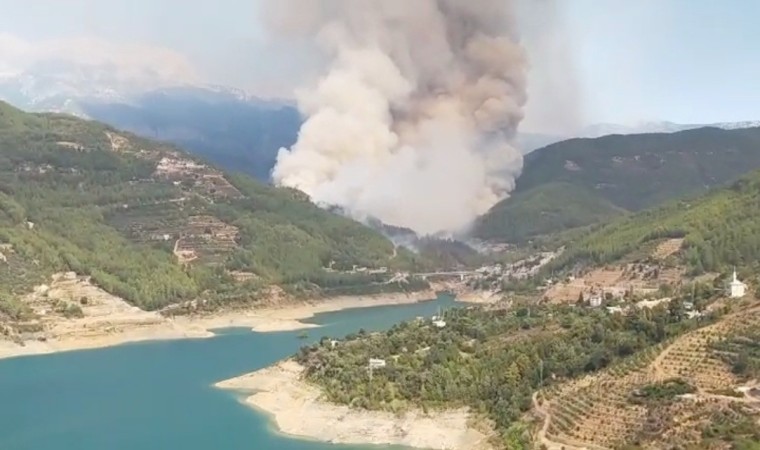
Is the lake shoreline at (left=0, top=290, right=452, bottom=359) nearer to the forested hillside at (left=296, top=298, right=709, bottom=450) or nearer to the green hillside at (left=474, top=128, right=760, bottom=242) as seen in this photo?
the forested hillside at (left=296, top=298, right=709, bottom=450)

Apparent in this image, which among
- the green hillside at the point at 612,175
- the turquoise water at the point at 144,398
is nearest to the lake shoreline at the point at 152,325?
the turquoise water at the point at 144,398

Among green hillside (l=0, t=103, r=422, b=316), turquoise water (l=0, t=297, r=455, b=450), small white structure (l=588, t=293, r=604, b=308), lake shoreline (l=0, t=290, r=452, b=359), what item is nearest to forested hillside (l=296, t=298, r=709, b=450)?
small white structure (l=588, t=293, r=604, b=308)

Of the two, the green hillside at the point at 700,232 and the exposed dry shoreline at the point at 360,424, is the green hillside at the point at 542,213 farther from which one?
the exposed dry shoreline at the point at 360,424

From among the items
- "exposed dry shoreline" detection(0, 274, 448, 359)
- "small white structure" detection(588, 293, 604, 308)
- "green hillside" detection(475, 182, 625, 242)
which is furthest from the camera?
"green hillside" detection(475, 182, 625, 242)

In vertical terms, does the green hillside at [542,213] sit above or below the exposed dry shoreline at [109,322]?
above

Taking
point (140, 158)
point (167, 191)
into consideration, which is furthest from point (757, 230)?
point (140, 158)

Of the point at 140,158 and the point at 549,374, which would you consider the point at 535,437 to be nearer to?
the point at 549,374
